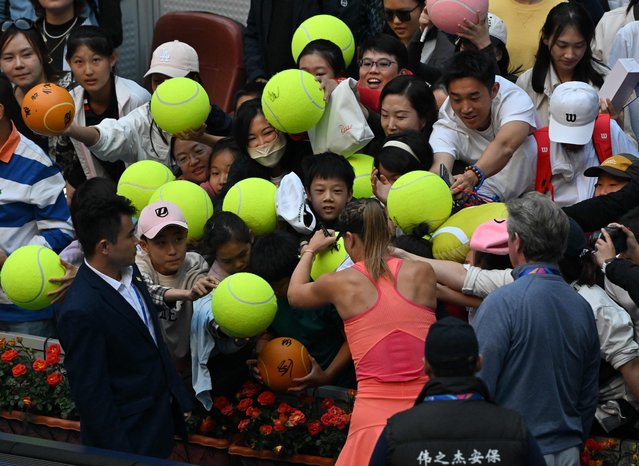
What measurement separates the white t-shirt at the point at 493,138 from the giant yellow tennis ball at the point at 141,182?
5.32ft

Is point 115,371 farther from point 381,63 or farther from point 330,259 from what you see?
point 381,63

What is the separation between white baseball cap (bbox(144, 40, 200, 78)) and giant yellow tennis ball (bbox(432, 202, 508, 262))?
259 centimetres

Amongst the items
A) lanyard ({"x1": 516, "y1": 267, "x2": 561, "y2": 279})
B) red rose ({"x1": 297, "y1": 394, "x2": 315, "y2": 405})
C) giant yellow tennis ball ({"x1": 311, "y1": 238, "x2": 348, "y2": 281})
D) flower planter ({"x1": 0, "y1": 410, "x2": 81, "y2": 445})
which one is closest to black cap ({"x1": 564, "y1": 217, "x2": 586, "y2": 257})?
lanyard ({"x1": 516, "y1": 267, "x2": 561, "y2": 279})

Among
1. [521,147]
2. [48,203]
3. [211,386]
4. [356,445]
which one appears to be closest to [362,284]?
[356,445]

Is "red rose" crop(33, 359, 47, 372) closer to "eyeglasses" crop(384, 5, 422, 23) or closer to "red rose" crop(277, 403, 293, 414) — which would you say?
"red rose" crop(277, 403, 293, 414)

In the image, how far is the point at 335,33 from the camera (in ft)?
24.5

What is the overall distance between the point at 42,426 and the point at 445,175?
261 centimetres

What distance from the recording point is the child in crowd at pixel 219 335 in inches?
238

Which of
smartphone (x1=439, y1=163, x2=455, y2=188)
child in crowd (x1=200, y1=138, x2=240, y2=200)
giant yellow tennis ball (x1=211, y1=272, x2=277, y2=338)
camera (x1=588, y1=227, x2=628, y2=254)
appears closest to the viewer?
camera (x1=588, y1=227, x2=628, y2=254)

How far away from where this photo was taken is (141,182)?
6.86m

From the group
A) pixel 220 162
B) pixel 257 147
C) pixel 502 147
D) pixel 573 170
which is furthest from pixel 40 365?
pixel 573 170

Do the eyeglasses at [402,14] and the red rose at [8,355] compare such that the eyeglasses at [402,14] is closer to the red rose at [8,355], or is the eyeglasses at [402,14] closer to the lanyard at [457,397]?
the red rose at [8,355]

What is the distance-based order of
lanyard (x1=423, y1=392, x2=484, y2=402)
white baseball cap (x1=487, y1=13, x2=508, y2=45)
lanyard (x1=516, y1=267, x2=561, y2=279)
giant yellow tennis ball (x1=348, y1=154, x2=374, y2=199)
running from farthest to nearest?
white baseball cap (x1=487, y1=13, x2=508, y2=45) → giant yellow tennis ball (x1=348, y1=154, x2=374, y2=199) → lanyard (x1=516, y1=267, x2=561, y2=279) → lanyard (x1=423, y1=392, x2=484, y2=402)

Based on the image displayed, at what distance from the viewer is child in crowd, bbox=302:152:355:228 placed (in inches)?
253
